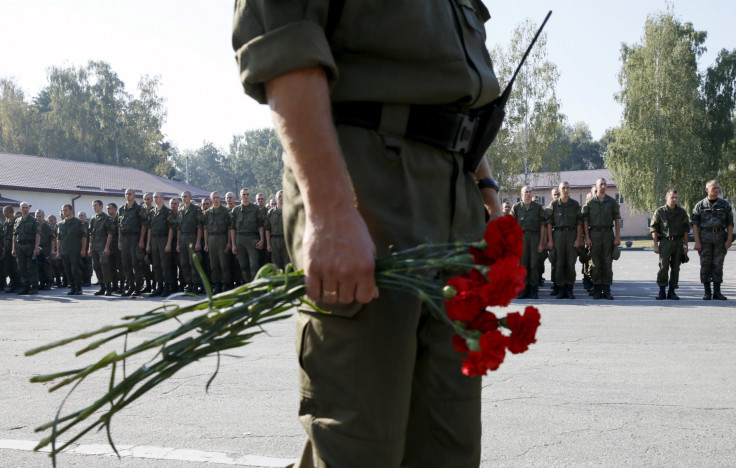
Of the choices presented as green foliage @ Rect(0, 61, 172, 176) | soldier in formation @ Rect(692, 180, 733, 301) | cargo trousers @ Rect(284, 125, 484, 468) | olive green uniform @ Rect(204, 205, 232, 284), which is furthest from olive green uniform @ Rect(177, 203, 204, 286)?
green foliage @ Rect(0, 61, 172, 176)

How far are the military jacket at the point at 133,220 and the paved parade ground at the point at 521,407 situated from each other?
8444mm

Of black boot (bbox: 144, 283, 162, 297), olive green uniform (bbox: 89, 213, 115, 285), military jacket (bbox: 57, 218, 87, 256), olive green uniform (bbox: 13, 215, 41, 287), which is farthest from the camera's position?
olive green uniform (bbox: 13, 215, 41, 287)

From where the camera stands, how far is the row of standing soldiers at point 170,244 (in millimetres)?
15391

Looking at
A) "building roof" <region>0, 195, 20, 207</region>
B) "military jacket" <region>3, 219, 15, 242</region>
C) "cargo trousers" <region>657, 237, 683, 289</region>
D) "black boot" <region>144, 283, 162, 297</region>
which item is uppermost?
"building roof" <region>0, 195, 20, 207</region>

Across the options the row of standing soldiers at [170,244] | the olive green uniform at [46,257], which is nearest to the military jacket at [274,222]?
the row of standing soldiers at [170,244]

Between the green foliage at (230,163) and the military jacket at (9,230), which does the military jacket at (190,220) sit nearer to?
the military jacket at (9,230)

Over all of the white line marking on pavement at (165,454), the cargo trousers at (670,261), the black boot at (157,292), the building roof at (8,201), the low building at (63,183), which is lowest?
the black boot at (157,292)

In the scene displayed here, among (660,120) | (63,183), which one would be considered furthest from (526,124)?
(63,183)

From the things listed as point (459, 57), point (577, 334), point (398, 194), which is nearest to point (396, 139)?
point (398, 194)

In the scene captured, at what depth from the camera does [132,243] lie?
16.3m

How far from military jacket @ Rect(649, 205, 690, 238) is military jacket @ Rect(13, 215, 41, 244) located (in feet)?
48.2

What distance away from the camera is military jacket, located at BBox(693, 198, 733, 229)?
12664 millimetres

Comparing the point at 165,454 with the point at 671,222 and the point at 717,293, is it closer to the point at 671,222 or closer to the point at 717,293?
the point at 717,293

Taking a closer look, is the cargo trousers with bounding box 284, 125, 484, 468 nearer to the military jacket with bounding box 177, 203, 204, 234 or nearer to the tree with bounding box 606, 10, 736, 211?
the military jacket with bounding box 177, 203, 204, 234
